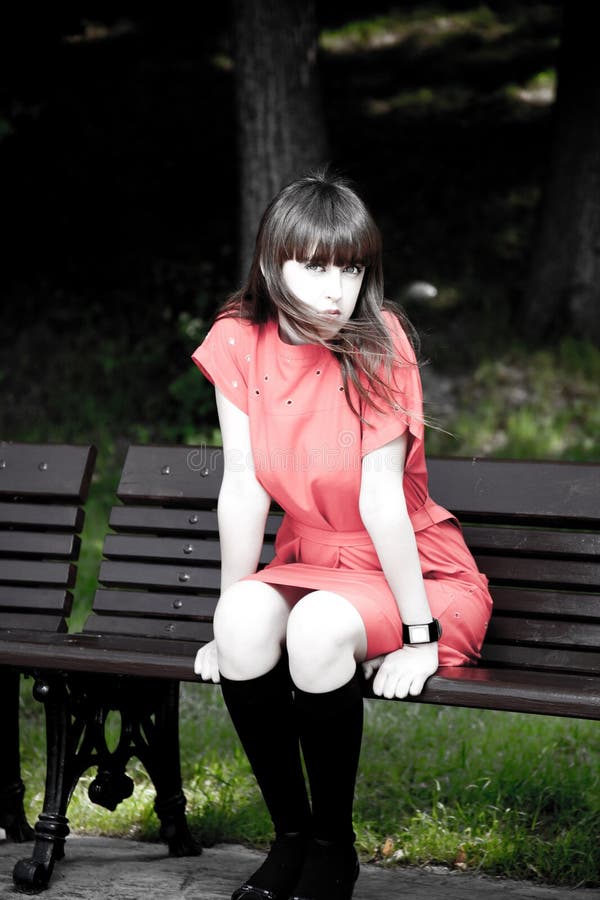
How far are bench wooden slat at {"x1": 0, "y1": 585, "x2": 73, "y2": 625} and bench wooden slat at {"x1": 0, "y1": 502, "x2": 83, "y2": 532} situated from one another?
0.18m

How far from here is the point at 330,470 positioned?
2.72 metres

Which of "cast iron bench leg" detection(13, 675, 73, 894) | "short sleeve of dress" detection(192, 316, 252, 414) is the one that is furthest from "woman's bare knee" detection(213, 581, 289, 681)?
"cast iron bench leg" detection(13, 675, 73, 894)

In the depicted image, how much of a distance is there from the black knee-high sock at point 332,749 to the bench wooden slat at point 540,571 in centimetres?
67

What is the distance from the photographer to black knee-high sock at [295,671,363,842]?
2.49m

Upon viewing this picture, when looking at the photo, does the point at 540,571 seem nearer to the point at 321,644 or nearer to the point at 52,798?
the point at 321,644

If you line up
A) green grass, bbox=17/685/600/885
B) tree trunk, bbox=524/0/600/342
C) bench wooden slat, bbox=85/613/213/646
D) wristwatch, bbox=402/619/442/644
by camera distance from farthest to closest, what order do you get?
tree trunk, bbox=524/0/600/342, bench wooden slat, bbox=85/613/213/646, green grass, bbox=17/685/600/885, wristwatch, bbox=402/619/442/644

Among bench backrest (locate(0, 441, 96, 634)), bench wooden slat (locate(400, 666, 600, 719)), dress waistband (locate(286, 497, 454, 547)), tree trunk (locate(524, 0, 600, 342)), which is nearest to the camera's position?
bench wooden slat (locate(400, 666, 600, 719))

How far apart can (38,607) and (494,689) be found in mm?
1473

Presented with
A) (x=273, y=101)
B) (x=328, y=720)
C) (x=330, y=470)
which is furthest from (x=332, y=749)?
(x=273, y=101)

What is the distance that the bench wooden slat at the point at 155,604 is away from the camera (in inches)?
130

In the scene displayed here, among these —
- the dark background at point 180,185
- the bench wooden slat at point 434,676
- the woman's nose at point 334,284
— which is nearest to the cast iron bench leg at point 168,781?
the bench wooden slat at point 434,676

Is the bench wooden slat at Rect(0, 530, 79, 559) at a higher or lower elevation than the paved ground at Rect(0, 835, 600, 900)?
higher

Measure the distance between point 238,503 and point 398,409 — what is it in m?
0.44

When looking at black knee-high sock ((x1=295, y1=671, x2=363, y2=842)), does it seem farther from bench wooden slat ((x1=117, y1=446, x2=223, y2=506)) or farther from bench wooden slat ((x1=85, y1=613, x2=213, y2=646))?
bench wooden slat ((x1=117, y1=446, x2=223, y2=506))
